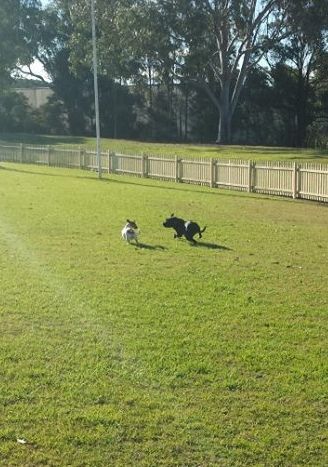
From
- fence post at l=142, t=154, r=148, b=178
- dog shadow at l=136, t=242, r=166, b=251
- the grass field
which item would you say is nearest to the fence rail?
fence post at l=142, t=154, r=148, b=178

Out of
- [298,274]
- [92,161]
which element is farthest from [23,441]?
[92,161]

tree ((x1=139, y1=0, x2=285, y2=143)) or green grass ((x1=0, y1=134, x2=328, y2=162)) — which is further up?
tree ((x1=139, y1=0, x2=285, y2=143))

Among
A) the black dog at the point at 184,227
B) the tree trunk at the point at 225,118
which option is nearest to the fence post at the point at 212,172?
the black dog at the point at 184,227

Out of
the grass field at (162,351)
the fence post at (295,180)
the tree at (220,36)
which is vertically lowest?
the grass field at (162,351)

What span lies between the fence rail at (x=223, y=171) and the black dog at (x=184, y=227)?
862 centimetres

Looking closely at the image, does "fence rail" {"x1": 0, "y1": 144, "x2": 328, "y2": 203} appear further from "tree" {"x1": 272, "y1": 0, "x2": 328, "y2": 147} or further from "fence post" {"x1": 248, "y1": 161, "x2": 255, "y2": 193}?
"tree" {"x1": 272, "y1": 0, "x2": 328, "y2": 147}

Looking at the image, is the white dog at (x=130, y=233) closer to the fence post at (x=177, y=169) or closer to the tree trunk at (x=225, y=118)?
the fence post at (x=177, y=169)

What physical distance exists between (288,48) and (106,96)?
16.5 m

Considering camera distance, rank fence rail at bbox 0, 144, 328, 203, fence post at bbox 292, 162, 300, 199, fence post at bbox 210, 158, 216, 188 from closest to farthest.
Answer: fence rail at bbox 0, 144, 328, 203 < fence post at bbox 292, 162, 300, 199 < fence post at bbox 210, 158, 216, 188

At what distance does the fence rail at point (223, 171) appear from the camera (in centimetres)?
2006

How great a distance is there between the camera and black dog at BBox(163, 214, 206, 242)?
11.4 metres

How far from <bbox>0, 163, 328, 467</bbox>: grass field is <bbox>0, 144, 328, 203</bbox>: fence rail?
8414 millimetres

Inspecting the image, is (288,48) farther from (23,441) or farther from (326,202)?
(23,441)

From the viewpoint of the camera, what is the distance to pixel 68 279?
27.3ft
